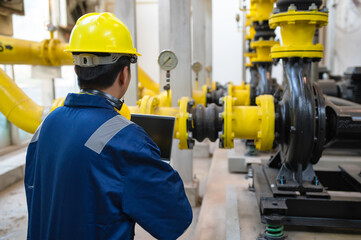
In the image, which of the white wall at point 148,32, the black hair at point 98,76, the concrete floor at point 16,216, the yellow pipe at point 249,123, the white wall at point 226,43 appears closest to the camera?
the black hair at point 98,76

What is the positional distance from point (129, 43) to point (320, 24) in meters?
1.48

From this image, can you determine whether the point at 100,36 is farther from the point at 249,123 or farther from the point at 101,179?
the point at 249,123

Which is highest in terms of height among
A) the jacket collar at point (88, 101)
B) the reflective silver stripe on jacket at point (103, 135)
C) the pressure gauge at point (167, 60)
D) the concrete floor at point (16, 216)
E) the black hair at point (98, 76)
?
the pressure gauge at point (167, 60)

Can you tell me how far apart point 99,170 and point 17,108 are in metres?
1.95

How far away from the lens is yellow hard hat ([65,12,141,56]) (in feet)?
4.59

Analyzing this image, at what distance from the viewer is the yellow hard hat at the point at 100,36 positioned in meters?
1.40

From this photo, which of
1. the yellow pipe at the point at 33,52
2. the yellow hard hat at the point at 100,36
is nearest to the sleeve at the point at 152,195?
the yellow hard hat at the point at 100,36

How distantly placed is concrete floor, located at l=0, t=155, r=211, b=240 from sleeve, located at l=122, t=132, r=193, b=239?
1.89 meters

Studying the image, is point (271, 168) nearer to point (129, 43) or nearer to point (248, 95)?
point (129, 43)

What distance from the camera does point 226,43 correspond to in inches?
444

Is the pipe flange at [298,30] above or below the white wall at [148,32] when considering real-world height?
below

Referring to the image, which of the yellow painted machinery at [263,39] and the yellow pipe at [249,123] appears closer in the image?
the yellow pipe at [249,123]

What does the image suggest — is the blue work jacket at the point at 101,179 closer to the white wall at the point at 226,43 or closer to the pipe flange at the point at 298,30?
the pipe flange at the point at 298,30

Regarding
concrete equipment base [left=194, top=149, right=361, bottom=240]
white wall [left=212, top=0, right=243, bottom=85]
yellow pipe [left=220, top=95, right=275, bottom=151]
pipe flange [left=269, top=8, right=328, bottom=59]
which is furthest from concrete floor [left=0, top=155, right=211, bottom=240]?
white wall [left=212, top=0, right=243, bottom=85]
